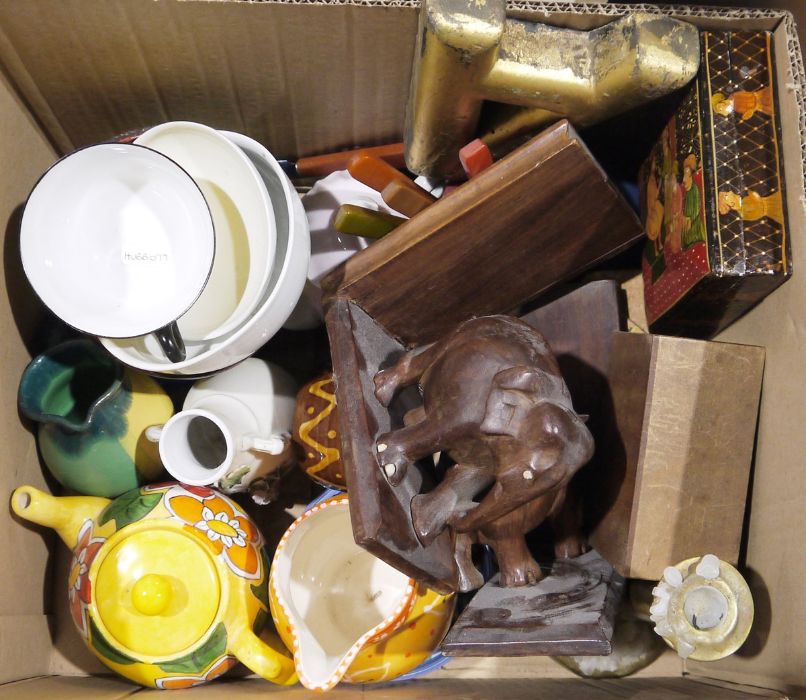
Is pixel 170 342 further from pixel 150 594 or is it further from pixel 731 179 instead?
pixel 731 179

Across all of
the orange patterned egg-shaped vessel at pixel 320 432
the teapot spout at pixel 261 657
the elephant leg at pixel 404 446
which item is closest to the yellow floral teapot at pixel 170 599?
the teapot spout at pixel 261 657

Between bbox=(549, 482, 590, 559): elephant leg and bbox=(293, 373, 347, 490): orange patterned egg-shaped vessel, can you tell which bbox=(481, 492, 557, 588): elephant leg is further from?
bbox=(293, 373, 347, 490): orange patterned egg-shaped vessel

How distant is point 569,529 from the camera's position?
0.67m

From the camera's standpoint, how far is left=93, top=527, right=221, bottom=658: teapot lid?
0.66m

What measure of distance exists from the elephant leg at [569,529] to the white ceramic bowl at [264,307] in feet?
0.99

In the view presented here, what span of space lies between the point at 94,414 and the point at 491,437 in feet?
1.31

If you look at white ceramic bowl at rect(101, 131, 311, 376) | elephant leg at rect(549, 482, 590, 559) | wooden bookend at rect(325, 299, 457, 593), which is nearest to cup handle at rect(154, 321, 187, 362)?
white ceramic bowl at rect(101, 131, 311, 376)

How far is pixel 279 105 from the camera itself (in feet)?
2.55

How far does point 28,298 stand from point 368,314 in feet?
1.21

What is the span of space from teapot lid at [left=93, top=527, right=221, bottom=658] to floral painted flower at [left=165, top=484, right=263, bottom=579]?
0.03 metres

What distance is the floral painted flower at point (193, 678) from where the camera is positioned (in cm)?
68

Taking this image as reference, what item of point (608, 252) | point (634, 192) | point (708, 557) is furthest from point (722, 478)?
point (634, 192)

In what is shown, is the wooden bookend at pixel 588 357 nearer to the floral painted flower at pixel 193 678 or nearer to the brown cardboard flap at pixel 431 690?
the brown cardboard flap at pixel 431 690

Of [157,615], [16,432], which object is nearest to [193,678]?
[157,615]
